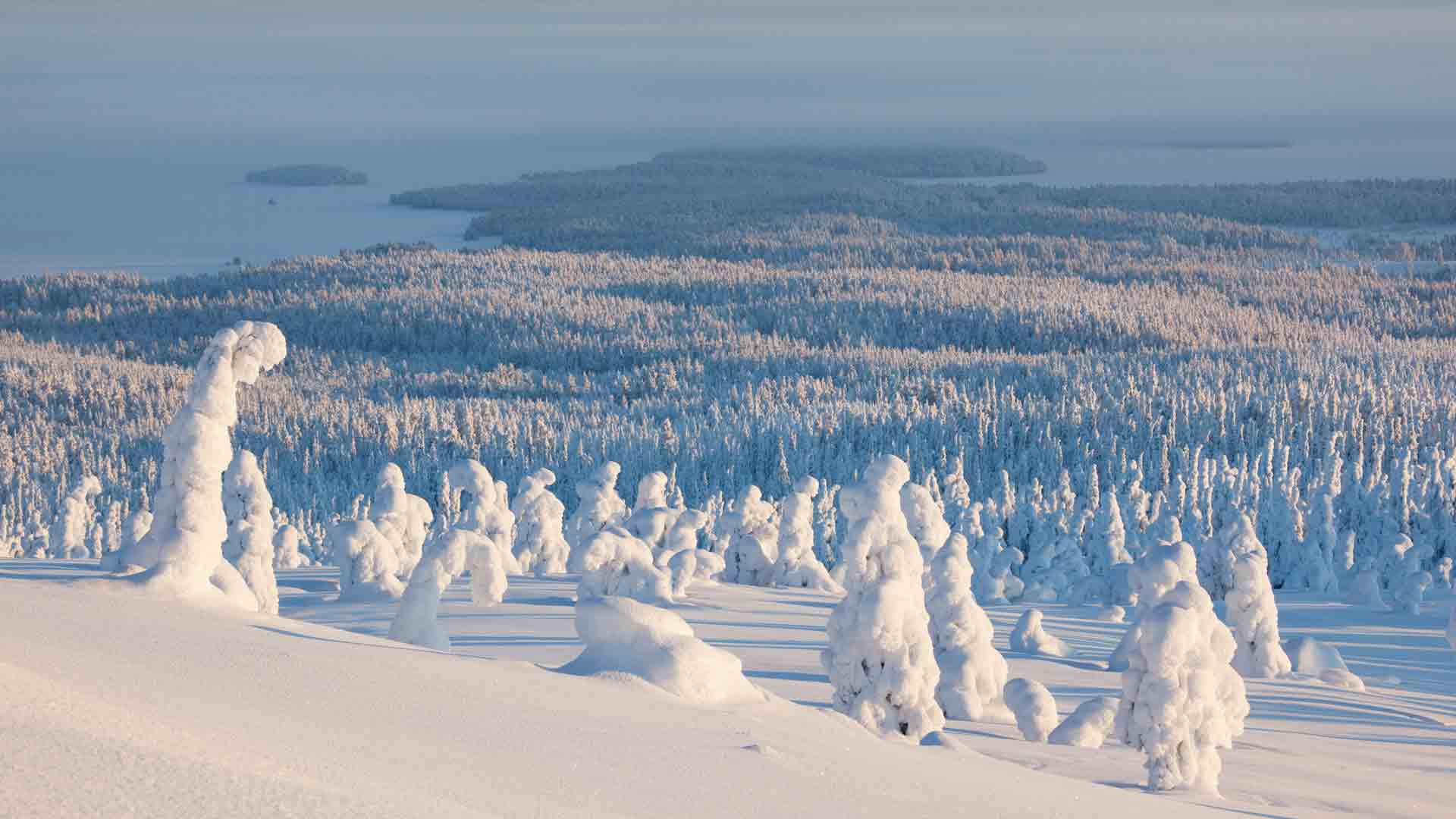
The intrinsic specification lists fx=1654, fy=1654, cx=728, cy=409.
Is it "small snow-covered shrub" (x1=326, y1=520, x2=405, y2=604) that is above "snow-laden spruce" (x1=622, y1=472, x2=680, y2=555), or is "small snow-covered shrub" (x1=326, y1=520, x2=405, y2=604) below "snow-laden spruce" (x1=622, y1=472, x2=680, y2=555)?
above

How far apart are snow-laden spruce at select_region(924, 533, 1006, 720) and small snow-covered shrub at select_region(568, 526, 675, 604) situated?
13.2ft

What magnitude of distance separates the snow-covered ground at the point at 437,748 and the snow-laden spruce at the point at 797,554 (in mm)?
9757

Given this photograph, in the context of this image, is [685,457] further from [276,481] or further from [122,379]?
[122,379]

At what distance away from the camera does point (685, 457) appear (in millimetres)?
55500

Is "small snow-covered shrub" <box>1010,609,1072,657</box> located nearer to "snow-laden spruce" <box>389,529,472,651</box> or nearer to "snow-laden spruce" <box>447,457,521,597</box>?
"snow-laden spruce" <box>389,529,472,651</box>

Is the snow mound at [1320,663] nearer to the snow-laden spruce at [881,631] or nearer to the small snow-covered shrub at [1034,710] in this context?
the small snow-covered shrub at [1034,710]

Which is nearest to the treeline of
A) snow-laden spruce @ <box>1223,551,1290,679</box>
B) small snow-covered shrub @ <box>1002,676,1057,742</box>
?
snow-laden spruce @ <box>1223,551,1290,679</box>

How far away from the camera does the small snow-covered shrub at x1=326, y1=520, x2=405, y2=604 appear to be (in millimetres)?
18875

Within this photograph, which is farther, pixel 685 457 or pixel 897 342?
pixel 897 342

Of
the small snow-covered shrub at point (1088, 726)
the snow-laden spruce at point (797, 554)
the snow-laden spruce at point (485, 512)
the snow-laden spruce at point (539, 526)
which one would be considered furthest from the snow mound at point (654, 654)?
the snow-laden spruce at point (539, 526)

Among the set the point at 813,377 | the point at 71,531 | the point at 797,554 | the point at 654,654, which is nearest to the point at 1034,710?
the point at 654,654

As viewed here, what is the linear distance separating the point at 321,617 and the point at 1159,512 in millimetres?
24520

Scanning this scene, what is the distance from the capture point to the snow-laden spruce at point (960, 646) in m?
15.0

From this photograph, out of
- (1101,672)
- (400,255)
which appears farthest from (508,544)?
(400,255)
